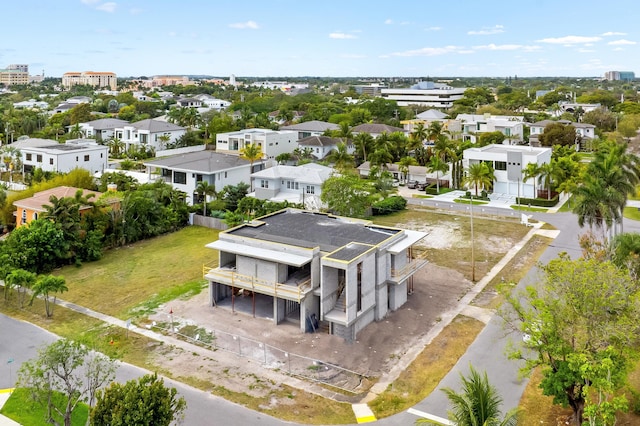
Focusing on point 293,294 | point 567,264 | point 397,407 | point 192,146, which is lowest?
point 397,407

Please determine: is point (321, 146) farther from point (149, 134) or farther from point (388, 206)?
point (149, 134)

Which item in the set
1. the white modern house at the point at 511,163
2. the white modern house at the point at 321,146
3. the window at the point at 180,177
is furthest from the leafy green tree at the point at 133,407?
the white modern house at the point at 321,146

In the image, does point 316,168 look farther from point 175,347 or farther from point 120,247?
point 175,347

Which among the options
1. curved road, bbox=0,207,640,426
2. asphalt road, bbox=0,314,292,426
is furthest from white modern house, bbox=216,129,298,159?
curved road, bbox=0,207,640,426

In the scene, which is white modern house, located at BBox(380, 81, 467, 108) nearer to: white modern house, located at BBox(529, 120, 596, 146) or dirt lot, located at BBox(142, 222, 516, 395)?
white modern house, located at BBox(529, 120, 596, 146)

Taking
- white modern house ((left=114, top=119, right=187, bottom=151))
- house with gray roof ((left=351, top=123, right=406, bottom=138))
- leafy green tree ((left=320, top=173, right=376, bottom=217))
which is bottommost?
leafy green tree ((left=320, top=173, right=376, bottom=217))

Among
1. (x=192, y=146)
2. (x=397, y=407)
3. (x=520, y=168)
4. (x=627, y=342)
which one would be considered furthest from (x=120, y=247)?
(x=192, y=146)

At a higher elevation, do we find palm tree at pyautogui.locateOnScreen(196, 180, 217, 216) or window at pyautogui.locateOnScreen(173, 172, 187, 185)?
window at pyautogui.locateOnScreen(173, 172, 187, 185)
